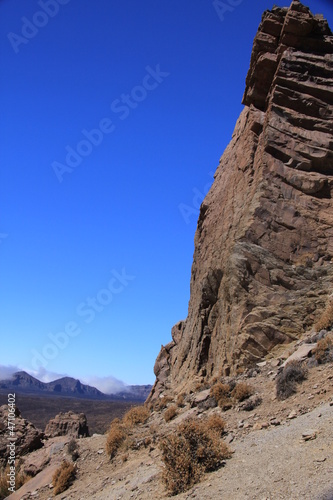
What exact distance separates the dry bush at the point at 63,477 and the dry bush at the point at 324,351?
9171 millimetres

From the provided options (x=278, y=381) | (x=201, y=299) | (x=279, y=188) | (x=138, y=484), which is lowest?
(x=138, y=484)

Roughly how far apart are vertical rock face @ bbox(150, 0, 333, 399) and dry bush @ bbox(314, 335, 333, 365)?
11.6 feet

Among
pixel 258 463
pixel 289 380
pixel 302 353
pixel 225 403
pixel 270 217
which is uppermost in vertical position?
pixel 270 217

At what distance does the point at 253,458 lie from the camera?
25.4 feet

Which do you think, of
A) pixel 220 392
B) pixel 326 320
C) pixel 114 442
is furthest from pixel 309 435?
pixel 114 442

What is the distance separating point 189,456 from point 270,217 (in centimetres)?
1304

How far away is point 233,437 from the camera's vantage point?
954 centimetres

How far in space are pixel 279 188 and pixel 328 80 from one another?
317 inches

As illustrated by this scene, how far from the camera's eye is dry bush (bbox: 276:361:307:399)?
10688 mm

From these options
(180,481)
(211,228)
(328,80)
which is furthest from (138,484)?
(328,80)

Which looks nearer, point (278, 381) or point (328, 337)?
point (278, 381)

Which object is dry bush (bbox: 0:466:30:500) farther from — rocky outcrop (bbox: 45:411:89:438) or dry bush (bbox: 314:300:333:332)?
dry bush (bbox: 314:300:333:332)

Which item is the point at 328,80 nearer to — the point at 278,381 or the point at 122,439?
the point at 278,381

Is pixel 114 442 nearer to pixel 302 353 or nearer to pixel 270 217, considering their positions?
pixel 302 353
